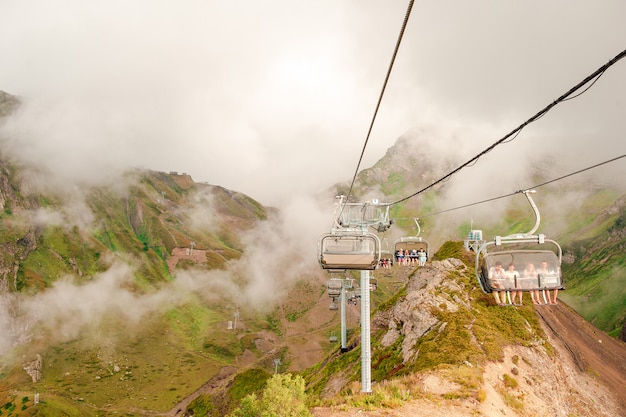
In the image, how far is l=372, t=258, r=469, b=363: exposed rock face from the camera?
43069mm

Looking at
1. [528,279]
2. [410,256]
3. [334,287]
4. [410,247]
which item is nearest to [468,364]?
[410,256]

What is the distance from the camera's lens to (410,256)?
32.2 meters

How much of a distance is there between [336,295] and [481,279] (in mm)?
52503

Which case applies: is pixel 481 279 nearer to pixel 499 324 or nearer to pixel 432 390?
pixel 432 390

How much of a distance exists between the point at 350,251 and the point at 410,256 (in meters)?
9.80

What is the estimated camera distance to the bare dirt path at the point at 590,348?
52.0 meters

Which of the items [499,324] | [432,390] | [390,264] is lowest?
[432,390]

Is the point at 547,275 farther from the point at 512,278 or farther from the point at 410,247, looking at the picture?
the point at 410,247

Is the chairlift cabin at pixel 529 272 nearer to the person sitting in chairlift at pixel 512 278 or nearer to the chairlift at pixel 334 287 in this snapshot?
the person sitting in chairlift at pixel 512 278

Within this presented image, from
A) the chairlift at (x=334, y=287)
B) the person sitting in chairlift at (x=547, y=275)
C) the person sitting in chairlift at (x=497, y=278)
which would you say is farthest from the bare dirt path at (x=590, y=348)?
the person sitting in chairlift at (x=497, y=278)

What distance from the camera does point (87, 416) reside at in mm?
164000

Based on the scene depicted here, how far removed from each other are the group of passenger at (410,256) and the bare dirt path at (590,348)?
34.3 m

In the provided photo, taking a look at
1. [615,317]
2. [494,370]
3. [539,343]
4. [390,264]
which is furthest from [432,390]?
[615,317]

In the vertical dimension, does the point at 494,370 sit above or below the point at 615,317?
below
